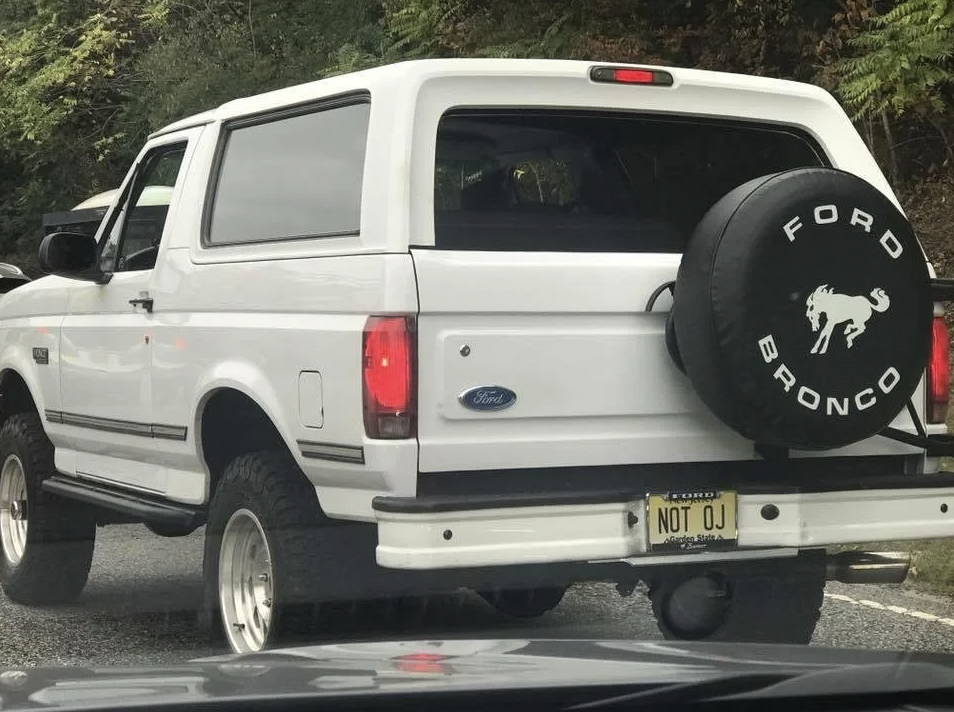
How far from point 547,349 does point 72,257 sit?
8.43 ft

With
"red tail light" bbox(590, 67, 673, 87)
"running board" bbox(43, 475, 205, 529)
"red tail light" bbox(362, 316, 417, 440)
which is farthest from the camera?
"running board" bbox(43, 475, 205, 529)

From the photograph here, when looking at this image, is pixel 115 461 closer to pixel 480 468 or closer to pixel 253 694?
pixel 480 468

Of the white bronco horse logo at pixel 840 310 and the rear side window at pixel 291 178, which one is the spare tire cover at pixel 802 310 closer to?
the white bronco horse logo at pixel 840 310

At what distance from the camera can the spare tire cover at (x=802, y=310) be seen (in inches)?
179

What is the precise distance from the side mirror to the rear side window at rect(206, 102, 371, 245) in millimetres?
834

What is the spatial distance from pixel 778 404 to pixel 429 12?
13836 mm

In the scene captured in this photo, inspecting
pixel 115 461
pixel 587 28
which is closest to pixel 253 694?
pixel 115 461

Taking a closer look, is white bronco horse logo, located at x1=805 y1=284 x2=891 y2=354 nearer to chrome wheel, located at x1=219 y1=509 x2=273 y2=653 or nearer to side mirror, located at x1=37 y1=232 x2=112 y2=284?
chrome wheel, located at x1=219 y1=509 x2=273 y2=653

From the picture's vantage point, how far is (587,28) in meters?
16.0

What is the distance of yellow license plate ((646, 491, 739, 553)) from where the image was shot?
15.3 ft

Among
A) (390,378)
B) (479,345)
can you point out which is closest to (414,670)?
(390,378)

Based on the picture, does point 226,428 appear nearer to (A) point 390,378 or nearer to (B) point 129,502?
(B) point 129,502

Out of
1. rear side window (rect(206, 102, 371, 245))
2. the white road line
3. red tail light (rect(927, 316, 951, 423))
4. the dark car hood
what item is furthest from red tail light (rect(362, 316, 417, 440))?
the white road line

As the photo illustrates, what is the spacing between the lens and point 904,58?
1210 centimetres
